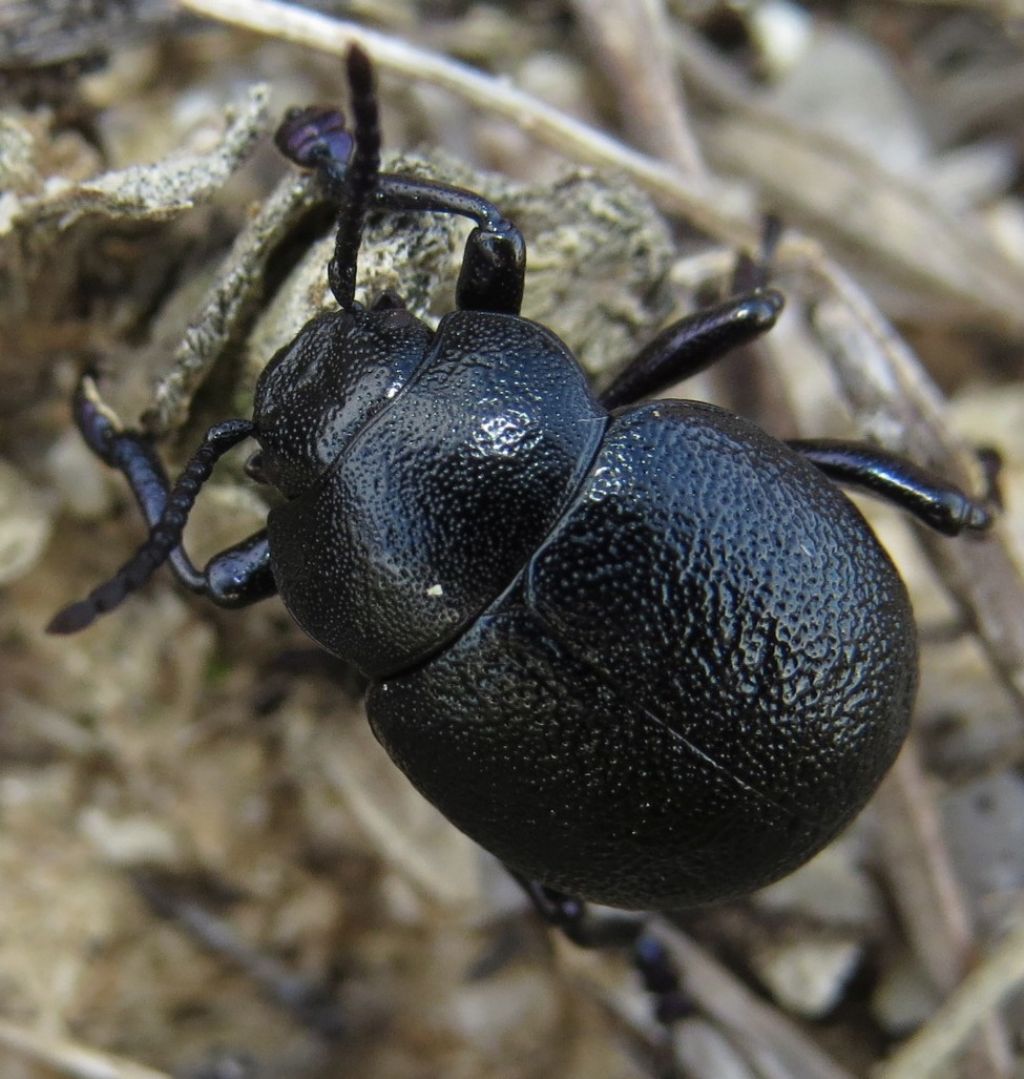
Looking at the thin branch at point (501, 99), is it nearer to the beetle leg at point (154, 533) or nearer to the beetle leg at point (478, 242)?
the beetle leg at point (478, 242)

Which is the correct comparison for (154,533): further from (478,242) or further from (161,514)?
(478,242)

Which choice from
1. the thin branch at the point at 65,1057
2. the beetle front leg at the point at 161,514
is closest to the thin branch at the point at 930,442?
the beetle front leg at the point at 161,514

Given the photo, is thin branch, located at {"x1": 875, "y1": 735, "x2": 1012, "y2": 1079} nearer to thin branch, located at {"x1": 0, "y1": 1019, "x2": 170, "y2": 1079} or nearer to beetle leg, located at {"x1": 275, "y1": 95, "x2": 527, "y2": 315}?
beetle leg, located at {"x1": 275, "y1": 95, "x2": 527, "y2": 315}

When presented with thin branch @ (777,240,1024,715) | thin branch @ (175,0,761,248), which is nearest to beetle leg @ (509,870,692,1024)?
thin branch @ (777,240,1024,715)

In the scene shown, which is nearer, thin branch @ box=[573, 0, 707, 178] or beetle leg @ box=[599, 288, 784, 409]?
beetle leg @ box=[599, 288, 784, 409]

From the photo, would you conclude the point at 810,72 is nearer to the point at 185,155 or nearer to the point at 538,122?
the point at 538,122

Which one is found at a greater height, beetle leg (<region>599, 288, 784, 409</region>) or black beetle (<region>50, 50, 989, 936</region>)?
beetle leg (<region>599, 288, 784, 409</region>)

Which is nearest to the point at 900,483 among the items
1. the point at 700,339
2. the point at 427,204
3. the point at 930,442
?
the point at 930,442
